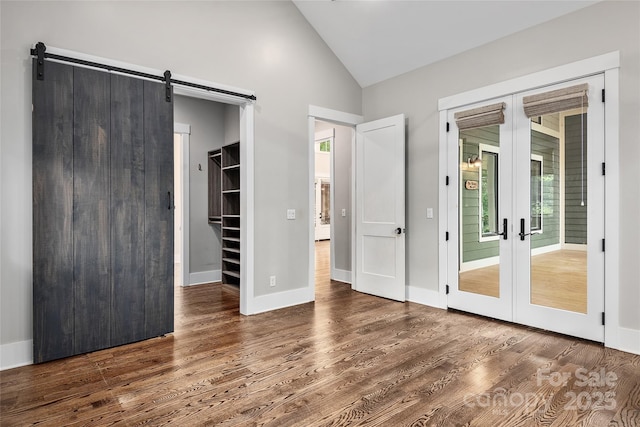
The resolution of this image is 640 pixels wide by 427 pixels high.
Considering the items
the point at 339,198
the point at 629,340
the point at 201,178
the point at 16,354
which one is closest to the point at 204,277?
the point at 201,178

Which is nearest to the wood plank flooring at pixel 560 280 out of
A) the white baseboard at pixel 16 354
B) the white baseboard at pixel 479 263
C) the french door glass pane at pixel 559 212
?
the french door glass pane at pixel 559 212

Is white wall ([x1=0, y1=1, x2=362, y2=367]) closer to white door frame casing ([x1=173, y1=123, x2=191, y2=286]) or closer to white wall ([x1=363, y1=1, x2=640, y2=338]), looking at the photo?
white wall ([x1=363, y1=1, x2=640, y2=338])

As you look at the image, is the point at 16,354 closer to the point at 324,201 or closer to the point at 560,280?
the point at 560,280

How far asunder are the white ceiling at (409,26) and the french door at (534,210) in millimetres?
720

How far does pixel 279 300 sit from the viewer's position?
14.9 ft

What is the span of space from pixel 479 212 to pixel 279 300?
2503mm

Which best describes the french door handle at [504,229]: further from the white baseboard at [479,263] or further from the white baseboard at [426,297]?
the white baseboard at [426,297]

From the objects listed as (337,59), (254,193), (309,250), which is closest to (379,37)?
(337,59)

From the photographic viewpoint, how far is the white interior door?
4797mm

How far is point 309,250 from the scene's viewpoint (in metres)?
4.84

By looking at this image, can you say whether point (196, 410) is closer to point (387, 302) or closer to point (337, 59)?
point (387, 302)

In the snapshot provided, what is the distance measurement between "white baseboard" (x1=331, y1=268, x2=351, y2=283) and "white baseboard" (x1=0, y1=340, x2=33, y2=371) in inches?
163

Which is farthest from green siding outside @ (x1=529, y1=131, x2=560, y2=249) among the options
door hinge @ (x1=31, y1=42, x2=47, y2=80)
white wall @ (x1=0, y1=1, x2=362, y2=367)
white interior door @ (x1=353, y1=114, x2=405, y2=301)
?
door hinge @ (x1=31, y1=42, x2=47, y2=80)

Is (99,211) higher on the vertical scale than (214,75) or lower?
lower
